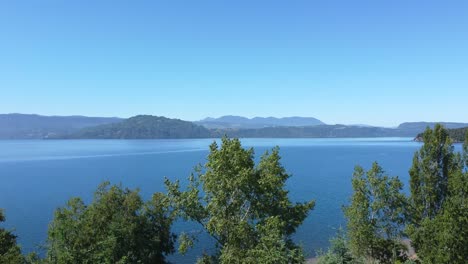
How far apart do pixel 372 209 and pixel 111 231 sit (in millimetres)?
22293

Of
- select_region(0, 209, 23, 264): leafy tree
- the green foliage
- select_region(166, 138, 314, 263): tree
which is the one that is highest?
select_region(166, 138, 314, 263): tree

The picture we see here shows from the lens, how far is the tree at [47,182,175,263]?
27345mm

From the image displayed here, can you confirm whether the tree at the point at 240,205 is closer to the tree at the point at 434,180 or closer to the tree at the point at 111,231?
the tree at the point at 111,231

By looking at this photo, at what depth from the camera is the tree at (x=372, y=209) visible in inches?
1292

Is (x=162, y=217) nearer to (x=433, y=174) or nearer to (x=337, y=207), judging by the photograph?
(x=433, y=174)

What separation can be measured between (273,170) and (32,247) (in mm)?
39122

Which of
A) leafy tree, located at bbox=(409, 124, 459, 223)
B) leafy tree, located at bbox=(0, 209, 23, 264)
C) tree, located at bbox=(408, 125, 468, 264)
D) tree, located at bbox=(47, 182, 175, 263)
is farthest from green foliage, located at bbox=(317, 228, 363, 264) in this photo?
leafy tree, located at bbox=(0, 209, 23, 264)

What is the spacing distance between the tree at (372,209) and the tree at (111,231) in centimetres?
1678

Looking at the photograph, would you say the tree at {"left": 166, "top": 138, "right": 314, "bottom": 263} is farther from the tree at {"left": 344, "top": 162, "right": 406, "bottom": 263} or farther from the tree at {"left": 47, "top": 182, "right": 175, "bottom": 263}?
the tree at {"left": 344, "top": 162, "right": 406, "bottom": 263}

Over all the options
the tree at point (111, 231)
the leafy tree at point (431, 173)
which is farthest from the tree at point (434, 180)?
the tree at point (111, 231)

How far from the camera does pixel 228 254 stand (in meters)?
23.7

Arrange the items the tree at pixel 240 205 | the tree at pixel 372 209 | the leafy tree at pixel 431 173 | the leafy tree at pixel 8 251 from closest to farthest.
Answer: the tree at pixel 240 205 < the leafy tree at pixel 8 251 < the tree at pixel 372 209 < the leafy tree at pixel 431 173

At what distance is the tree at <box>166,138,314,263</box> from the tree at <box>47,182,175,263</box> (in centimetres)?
302

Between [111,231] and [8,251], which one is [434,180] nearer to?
[111,231]
